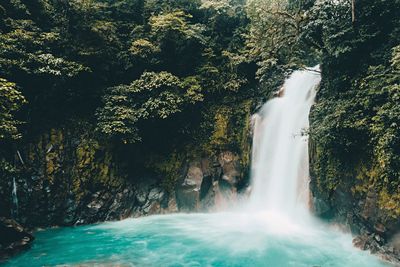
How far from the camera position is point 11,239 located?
10883mm

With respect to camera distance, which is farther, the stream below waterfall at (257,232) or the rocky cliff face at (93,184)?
the rocky cliff face at (93,184)

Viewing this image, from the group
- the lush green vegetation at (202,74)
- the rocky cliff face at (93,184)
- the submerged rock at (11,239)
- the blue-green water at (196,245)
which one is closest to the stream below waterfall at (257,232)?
the blue-green water at (196,245)

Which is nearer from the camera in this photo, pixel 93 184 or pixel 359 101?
pixel 359 101

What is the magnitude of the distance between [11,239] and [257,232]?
8834 mm

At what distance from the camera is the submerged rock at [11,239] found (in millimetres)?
10453

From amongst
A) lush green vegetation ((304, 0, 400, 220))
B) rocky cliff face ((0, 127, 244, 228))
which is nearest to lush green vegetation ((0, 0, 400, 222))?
lush green vegetation ((304, 0, 400, 220))

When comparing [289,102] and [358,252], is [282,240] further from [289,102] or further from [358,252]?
[289,102]

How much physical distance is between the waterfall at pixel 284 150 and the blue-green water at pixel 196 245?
1.04m

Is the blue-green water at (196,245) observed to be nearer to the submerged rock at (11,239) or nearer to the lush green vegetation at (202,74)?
the submerged rock at (11,239)

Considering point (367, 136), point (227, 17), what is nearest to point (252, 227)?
point (367, 136)

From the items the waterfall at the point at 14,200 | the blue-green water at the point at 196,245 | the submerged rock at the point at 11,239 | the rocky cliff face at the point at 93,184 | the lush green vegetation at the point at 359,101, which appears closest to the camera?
the lush green vegetation at the point at 359,101

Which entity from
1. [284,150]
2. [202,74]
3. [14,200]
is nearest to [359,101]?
[284,150]

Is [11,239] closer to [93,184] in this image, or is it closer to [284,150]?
[93,184]

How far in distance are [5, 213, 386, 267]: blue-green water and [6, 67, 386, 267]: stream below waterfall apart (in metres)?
0.03
